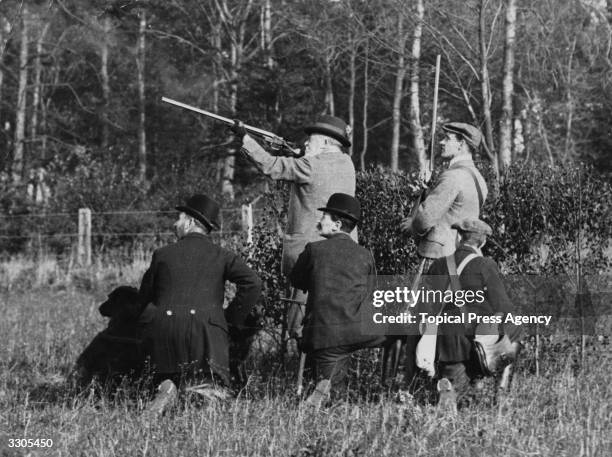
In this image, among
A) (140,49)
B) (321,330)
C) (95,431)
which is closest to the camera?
(95,431)

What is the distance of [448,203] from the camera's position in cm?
712

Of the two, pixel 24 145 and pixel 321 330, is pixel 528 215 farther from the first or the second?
pixel 24 145

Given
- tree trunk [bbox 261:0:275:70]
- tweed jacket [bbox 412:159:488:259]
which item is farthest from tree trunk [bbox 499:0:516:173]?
tree trunk [bbox 261:0:275:70]

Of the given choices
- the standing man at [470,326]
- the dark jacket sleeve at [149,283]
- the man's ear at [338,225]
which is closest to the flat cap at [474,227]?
the standing man at [470,326]

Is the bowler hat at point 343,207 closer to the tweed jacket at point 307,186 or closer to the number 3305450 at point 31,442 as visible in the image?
the tweed jacket at point 307,186

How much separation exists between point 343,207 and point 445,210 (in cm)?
68

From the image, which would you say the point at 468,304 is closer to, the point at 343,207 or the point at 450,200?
the point at 450,200

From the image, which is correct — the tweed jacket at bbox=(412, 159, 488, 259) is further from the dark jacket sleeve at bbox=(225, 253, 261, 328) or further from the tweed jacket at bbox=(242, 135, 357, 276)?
the dark jacket sleeve at bbox=(225, 253, 261, 328)

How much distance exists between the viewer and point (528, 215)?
855 centimetres

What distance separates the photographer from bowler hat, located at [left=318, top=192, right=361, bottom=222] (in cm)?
703

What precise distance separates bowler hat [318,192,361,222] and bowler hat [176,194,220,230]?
0.77 metres

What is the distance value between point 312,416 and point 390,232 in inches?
94.5

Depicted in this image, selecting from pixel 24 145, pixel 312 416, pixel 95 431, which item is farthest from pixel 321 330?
pixel 24 145

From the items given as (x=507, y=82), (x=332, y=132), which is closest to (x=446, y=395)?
(x=332, y=132)
